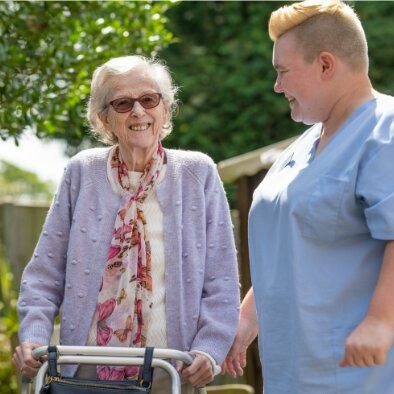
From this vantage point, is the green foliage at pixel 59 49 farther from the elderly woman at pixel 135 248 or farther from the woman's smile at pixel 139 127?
the woman's smile at pixel 139 127

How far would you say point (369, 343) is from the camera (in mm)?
2871

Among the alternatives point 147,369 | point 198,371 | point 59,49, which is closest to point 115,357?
point 147,369

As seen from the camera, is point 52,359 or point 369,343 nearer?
point 369,343

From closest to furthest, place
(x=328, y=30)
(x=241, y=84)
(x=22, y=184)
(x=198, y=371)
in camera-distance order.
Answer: (x=328, y=30) < (x=198, y=371) < (x=241, y=84) < (x=22, y=184)

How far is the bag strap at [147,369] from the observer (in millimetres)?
3367

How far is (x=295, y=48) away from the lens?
3199 millimetres

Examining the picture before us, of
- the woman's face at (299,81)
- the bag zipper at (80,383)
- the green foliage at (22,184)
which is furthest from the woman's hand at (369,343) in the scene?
the green foliage at (22,184)

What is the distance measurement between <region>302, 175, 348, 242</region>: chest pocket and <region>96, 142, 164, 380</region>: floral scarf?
0.75 metres

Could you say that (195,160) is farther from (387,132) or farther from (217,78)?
(217,78)

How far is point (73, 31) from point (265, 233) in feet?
8.68

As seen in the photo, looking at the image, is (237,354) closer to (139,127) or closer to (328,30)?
(139,127)

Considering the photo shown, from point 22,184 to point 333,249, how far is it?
16.2 m

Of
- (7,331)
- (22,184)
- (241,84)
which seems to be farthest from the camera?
(22,184)

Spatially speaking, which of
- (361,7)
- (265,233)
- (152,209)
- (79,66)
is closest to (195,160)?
(152,209)
